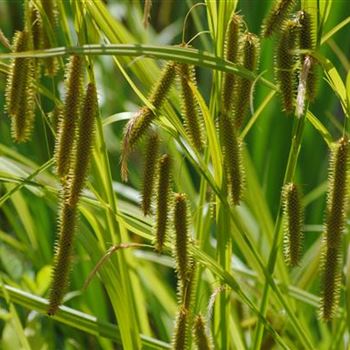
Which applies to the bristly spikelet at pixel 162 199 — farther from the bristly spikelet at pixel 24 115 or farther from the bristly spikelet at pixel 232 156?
the bristly spikelet at pixel 24 115

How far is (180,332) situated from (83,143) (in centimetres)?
30

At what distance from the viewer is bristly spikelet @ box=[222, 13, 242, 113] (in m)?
1.29

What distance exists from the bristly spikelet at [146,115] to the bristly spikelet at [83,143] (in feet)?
0.18

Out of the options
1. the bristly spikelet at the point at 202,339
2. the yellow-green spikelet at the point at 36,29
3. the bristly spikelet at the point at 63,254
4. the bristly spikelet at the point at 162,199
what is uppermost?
the yellow-green spikelet at the point at 36,29

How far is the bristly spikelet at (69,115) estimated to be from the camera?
1.22m

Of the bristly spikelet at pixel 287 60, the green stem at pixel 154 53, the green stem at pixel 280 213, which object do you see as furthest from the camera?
the green stem at pixel 280 213

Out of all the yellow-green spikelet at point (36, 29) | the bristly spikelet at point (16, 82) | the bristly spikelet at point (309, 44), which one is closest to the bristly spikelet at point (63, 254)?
the bristly spikelet at point (16, 82)

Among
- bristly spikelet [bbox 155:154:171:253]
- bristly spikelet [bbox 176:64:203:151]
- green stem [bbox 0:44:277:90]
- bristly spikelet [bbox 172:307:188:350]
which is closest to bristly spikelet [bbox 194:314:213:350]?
bristly spikelet [bbox 172:307:188:350]

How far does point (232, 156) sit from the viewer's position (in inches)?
50.2

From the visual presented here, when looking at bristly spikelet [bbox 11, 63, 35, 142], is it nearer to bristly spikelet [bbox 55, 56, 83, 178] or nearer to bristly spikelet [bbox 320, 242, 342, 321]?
bristly spikelet [bbox 55, 56, 83, 178]

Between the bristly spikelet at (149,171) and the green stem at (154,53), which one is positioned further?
the bristly spikelet at (149,171)

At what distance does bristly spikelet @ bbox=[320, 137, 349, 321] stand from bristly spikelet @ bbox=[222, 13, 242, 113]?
176 millimetres

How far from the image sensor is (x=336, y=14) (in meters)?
3.03

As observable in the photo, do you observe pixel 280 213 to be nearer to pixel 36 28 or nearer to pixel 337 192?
pixel 337 192
